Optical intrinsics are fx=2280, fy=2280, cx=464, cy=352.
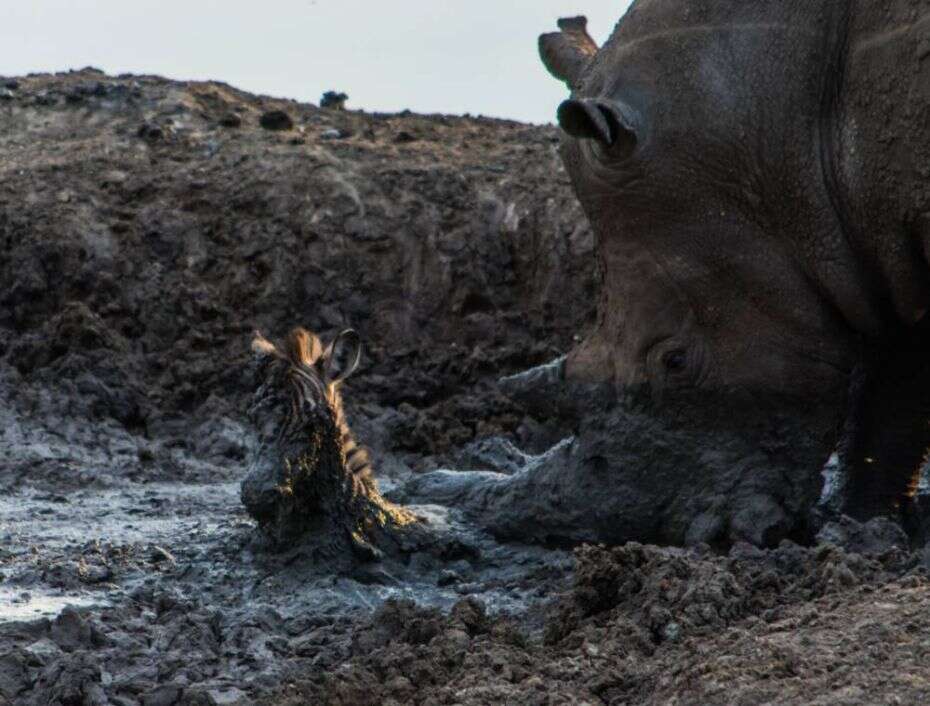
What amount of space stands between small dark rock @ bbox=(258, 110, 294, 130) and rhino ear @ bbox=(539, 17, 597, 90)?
556cm

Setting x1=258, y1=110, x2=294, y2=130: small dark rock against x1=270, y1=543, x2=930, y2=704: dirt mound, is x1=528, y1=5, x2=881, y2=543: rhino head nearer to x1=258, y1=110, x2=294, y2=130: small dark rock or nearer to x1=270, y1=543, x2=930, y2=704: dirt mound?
x1=270, y1=543, x2=930, y2=704: dirt mound

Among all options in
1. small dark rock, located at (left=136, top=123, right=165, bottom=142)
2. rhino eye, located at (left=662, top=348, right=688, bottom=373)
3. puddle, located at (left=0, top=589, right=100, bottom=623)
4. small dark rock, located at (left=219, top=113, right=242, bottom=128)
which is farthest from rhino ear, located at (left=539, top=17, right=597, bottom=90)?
small dark rock, located at (left=219, top=113, right=242, bottom=128)

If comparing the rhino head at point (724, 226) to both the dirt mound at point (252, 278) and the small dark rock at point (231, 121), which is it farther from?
the small dark rock at point (231, 121)

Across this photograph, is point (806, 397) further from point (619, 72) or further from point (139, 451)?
point (139, 451)

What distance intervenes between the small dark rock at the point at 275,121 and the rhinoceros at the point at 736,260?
19.3 ft

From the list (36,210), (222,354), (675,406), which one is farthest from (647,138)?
(36,210)

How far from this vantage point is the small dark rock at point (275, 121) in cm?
1252

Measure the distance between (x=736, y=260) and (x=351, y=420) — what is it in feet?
13.6

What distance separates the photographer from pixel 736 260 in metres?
6.42

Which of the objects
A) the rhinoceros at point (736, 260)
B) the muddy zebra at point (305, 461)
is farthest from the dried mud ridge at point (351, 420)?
the rhinoceros at point (736, 260)

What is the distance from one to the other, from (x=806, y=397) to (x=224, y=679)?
1928 millimetres

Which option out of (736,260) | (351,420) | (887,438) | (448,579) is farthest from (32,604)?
(351,420)

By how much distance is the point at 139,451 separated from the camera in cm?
983

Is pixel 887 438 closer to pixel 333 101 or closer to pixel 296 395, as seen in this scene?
pixel 296 395
